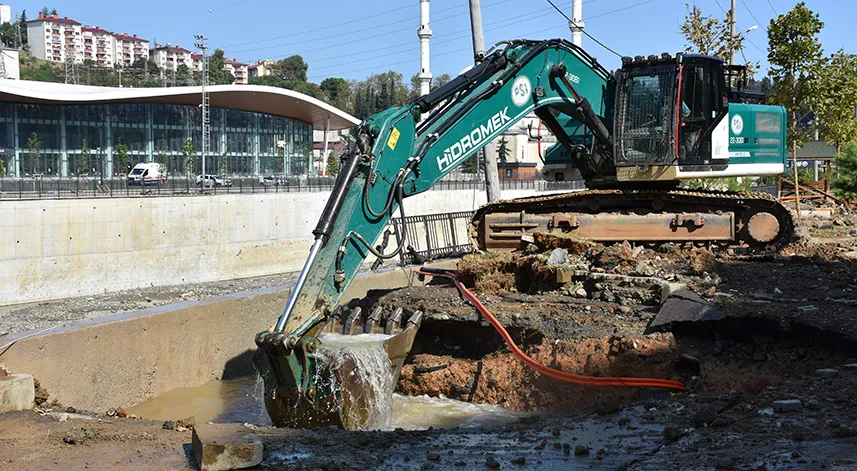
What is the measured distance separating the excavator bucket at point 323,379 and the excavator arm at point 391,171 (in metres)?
0.01

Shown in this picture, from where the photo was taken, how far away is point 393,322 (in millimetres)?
9688

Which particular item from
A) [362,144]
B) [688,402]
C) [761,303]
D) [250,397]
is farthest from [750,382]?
[250,397]

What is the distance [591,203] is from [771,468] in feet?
26.0

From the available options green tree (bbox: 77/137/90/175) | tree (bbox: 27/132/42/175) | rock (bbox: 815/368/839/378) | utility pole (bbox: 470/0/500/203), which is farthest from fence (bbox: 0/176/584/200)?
rock (bbox: 815/368/839/378)

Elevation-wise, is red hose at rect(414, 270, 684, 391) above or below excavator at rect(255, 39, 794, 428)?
below

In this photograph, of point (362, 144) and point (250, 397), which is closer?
point (362, 144)

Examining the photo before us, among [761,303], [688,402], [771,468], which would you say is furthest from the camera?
[761,303]

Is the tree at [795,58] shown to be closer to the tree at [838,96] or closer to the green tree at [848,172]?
the tree at [838,96]

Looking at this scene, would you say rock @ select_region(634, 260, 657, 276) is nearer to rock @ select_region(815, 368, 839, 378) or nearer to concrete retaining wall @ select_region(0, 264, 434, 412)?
rock @ select_region(815, 368, 839, 378)

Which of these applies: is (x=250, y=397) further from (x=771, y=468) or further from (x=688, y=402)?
(x=771, y=468)

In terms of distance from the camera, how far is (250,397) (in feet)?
30.7

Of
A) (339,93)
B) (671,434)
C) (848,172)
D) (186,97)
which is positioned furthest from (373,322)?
(339,93)

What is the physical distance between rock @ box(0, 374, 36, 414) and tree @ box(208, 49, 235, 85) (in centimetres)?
13878

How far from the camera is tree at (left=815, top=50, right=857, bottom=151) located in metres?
24.3
